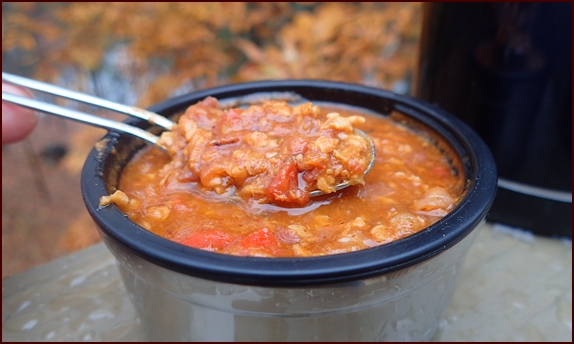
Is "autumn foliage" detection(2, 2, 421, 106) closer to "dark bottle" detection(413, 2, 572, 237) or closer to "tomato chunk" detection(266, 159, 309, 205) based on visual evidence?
"dark bottle" detection(413, 2, 572, 237)

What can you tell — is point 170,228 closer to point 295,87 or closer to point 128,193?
point 128,193

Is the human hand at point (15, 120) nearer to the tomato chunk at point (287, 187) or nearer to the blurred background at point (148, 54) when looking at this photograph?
the tomato chunk at point (287, 187)

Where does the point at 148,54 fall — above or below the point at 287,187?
below

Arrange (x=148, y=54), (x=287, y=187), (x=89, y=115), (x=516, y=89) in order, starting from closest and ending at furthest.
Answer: (x=287, y=187) < (x=89, y=115) < (x=516, y=89) < (x=148, y=54)

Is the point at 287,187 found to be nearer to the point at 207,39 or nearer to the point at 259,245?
the point at 259,245

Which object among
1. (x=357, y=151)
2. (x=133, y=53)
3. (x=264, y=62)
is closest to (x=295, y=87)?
(x=357, y=151)

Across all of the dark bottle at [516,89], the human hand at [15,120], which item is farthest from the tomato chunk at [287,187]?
the human hand at [15,120]

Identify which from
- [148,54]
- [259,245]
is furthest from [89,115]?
[148,54]
